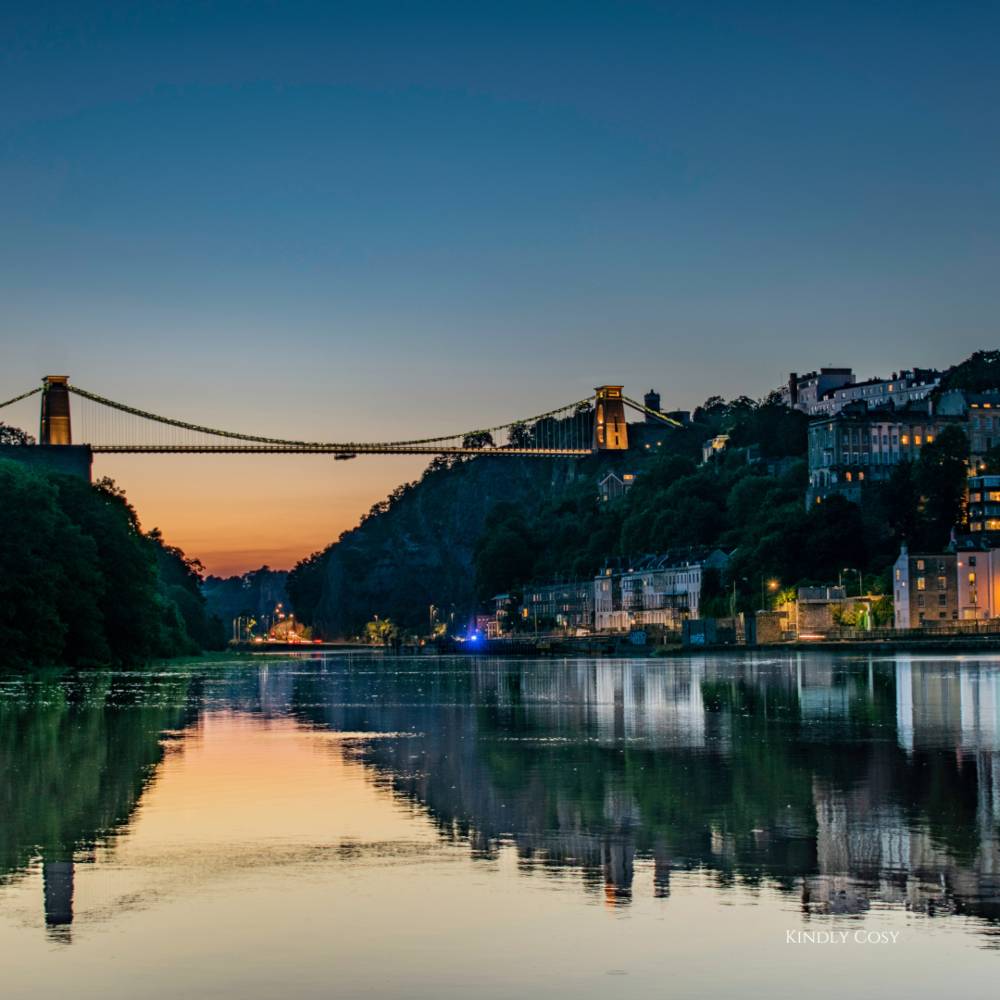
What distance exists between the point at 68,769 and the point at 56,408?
10558 cm

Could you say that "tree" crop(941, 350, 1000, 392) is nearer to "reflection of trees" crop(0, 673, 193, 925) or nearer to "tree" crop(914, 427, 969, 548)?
"tree" crop(914, 427, 969, 548)

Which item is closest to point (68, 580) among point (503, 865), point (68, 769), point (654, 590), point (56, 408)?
point (68, 769)

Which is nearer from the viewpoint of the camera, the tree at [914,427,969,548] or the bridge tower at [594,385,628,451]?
the tree at [914,427,969,548]

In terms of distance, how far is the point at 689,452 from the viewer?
195875mm

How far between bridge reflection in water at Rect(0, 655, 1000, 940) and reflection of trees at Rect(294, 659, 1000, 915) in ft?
0.11

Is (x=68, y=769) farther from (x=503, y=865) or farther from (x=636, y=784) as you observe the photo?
(x=503, y=865)

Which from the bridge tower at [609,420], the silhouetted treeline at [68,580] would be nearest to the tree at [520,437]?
the bridge tower at [609,420]

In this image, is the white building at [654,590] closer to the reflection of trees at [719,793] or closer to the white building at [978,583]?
the white building at [978,583]

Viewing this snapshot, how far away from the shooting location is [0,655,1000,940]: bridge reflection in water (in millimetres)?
11391

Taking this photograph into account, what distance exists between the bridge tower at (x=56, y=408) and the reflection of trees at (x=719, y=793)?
91.9 m

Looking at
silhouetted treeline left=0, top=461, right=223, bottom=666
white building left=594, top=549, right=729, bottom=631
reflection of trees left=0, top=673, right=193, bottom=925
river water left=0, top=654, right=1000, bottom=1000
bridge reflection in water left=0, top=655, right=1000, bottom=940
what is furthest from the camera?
white building left=594, top=549, right=729, bottom=631

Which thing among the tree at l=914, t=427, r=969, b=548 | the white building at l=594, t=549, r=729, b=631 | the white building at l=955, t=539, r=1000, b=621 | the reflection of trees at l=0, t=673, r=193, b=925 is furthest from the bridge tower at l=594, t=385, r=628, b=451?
the reflection of trees at l=0, t=673, r=193, b=925

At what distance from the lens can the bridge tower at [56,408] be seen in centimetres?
12044

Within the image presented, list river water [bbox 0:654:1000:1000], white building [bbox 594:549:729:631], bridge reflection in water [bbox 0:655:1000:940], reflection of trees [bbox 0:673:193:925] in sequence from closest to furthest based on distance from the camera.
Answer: river water [bbox 0:654:1000:1000], bridge reflection in water [bbox 0:655:1000:940], reflection of trees [bbox 0:673:193:925], white building [bbox 594:549:729:631]
